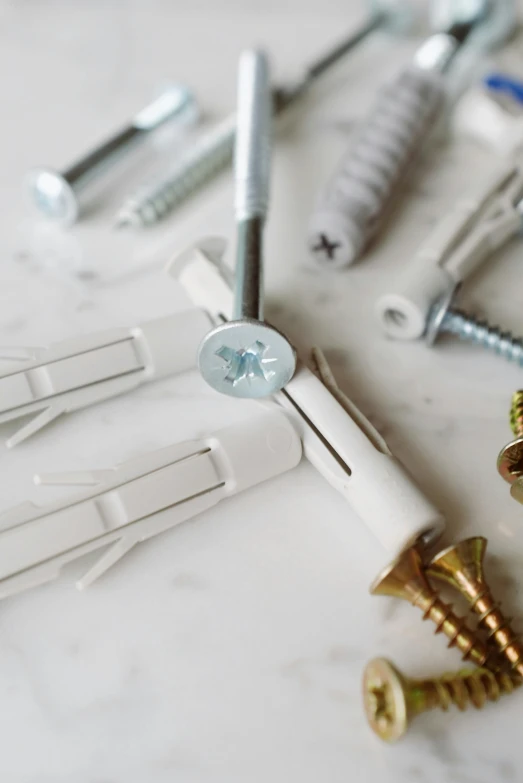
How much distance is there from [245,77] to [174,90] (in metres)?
0.15

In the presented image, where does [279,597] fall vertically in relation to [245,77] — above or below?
below

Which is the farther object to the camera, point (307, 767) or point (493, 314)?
point (493, 314)

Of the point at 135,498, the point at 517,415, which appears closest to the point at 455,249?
the point at 517,415

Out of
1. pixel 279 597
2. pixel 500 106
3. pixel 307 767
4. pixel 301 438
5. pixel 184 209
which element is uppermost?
pixel 184 209

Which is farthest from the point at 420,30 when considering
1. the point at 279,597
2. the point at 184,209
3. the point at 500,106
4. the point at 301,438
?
the point at 279,597

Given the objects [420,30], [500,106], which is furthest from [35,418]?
[420,30]

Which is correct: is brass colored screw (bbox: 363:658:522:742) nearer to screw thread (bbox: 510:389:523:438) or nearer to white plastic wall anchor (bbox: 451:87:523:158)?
screw thread (bbox: 510:389:523:438)

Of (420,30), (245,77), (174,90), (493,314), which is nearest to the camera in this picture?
(493,314)

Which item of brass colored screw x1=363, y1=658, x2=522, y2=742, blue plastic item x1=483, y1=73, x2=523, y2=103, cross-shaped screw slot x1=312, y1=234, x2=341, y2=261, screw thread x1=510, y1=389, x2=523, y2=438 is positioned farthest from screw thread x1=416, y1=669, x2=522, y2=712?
blue plastic item x1=483, y1=73, x2=523, y2=103

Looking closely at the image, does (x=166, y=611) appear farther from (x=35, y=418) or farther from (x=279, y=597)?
(x=35, y=418)

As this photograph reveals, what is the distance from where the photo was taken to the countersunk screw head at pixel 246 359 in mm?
647

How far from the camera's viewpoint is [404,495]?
64 cm

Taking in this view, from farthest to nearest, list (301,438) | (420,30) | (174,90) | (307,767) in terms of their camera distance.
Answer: (420,30)
(174,90)
(301,438)
(307,767)

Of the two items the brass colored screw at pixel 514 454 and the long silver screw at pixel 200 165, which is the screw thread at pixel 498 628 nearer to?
the brass colored screw at pixel 514 454
